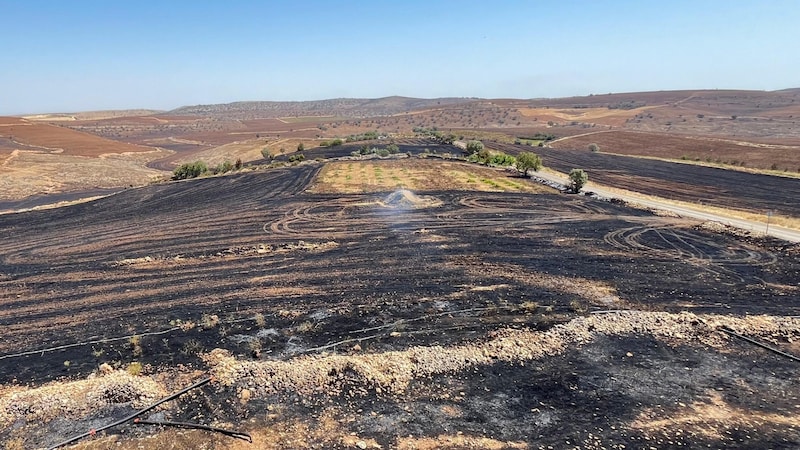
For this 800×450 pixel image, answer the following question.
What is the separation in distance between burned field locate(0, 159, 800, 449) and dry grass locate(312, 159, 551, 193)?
12961 millimetres

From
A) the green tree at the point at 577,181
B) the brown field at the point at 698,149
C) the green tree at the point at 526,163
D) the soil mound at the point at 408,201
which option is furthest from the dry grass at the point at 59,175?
the brown field at the point at 698,149

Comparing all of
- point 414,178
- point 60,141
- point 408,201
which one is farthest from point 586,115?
point 60,141

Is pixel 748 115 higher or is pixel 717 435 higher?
pixel 748 115

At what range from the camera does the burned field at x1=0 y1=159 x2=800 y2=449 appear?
10547 mm

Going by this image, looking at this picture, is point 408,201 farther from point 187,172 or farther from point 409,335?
point 187,172

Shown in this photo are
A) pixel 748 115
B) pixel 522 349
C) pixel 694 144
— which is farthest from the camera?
pixel 748 115

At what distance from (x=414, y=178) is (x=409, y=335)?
31408 millimetres

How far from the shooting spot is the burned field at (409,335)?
10.5 m

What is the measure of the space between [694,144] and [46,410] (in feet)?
288

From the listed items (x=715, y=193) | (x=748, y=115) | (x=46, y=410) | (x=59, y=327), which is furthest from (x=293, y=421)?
(x=748, y=115)

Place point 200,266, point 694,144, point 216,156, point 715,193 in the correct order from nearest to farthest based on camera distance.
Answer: point 200,266, point 715,193, point 694,144, point 216,156

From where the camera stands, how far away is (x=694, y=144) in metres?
76.1

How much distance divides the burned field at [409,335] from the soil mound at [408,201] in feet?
19.6

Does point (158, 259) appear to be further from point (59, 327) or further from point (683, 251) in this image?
point (683, 251)
